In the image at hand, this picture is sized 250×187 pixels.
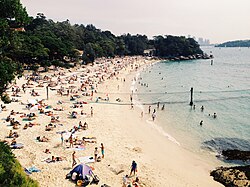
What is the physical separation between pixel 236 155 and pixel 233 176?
4740 millimetres

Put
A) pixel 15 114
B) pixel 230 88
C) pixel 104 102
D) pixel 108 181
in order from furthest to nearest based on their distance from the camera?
pixel 230 88 → pixel 104 102 → pixel 15 114 → pixel 108 181

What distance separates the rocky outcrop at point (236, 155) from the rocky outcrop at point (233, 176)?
223cm

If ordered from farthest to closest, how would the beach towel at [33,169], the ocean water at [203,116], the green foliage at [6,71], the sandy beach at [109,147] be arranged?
the ocean water at [203,116], the sandy beach at [109,147], the beach towel at [33,169], the green foliage at [6,71]

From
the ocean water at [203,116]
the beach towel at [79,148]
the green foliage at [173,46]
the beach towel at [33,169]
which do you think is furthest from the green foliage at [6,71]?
the green foliage at [173,46]

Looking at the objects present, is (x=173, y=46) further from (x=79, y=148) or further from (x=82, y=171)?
(x=82, y=171)

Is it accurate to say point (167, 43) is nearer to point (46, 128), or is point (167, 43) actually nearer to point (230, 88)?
point (230, 88)

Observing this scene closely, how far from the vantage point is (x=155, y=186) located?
15.6 m

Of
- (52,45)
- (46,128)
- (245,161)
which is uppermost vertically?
(52,45)

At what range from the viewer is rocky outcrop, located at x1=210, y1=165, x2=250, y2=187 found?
1622cm

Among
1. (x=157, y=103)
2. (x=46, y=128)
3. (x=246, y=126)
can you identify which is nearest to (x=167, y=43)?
(x=157, y=103)

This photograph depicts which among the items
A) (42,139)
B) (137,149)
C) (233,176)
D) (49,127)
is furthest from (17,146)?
(233,176)

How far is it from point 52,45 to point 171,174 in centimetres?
4931

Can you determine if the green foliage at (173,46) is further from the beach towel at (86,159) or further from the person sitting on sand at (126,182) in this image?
the person sitting on sand at (126,182)

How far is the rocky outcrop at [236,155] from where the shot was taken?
20.8 meters
